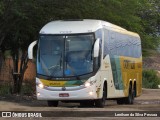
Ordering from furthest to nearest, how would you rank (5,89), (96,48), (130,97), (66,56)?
(5,89), (130,97), (66,56), (96,48)

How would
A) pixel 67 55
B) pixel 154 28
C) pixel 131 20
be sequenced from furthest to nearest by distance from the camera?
1. pixel 154 28
2. pixel 131 20
3. pixel 67 55

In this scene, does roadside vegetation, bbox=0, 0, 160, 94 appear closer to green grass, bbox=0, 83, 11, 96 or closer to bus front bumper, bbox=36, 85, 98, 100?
green grass, bbox=0, 83, 11, 96

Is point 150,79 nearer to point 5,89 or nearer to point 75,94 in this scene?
point 5,89

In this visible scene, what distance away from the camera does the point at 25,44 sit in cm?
2977

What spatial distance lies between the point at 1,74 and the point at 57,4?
42.1 ft

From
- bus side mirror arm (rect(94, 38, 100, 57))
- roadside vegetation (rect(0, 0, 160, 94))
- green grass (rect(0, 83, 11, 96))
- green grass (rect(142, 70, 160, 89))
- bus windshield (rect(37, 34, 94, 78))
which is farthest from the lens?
green grass (rect(142, 70, 160, 89))

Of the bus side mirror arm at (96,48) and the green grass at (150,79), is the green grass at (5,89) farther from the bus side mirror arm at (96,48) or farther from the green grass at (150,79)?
the green grass at (150,79)

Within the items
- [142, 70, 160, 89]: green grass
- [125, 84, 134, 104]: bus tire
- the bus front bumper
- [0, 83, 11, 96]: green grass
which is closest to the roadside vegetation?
[0, 83, 11, 96]: green grass

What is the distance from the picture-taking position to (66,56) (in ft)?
70.2

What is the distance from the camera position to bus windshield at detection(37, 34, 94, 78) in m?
21.3

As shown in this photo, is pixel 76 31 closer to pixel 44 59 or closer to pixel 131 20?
Result: pixel 44 59

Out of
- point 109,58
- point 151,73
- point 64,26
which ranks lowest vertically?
point 151,73

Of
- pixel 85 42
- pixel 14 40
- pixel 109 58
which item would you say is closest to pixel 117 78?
pixel 109 58

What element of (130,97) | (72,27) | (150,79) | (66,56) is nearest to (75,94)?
(66,56)
